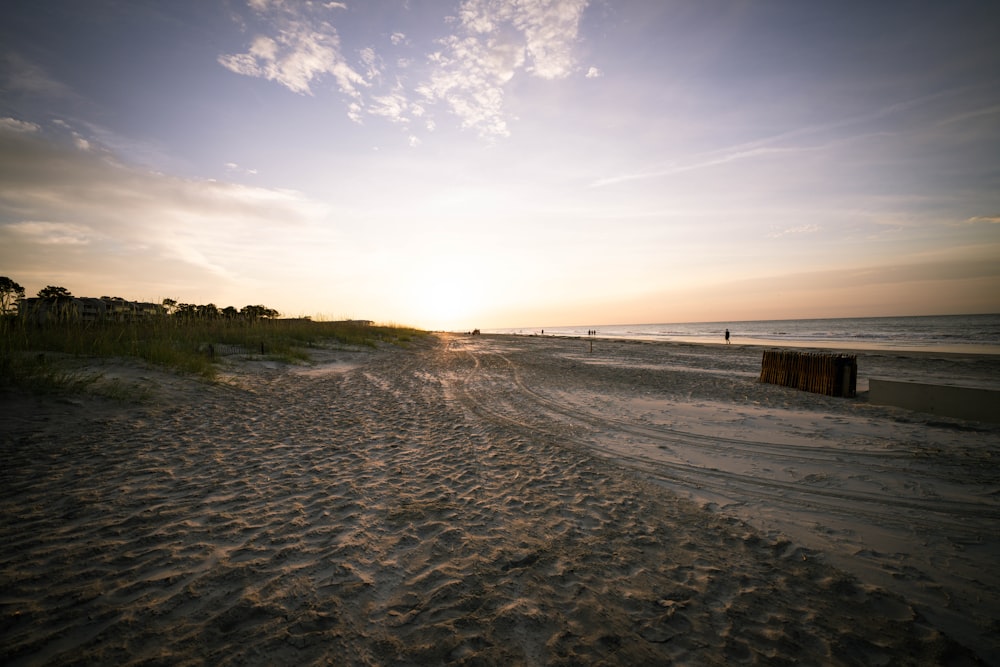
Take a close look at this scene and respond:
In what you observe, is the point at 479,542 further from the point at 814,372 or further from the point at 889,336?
the point at 889,336

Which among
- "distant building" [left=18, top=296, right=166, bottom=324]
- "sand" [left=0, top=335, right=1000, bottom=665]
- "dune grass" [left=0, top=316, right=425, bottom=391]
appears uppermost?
"distant building" [left=18, top=296, right=166, bottom=324]

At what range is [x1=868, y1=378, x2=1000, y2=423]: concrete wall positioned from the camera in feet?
26.5

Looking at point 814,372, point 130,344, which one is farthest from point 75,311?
point 814,372

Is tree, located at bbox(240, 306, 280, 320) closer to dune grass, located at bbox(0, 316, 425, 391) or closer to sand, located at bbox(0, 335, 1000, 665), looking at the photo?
dune grass, located at bbox(0, 316, 425, 391)

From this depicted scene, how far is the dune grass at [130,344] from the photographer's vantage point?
6.72 metres

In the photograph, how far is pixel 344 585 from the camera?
2.92 meters

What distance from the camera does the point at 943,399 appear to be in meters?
8.73

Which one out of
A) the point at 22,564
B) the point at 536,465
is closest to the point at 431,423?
the point at 536,465

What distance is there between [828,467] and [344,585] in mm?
6928

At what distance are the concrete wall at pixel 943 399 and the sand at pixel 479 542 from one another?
0.85m

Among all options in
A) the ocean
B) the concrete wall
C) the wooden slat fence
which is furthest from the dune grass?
the ocean

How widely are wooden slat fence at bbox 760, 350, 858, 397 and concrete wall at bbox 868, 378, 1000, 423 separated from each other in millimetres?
806

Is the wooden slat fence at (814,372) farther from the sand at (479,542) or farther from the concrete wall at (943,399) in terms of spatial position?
the sand at (479,542)

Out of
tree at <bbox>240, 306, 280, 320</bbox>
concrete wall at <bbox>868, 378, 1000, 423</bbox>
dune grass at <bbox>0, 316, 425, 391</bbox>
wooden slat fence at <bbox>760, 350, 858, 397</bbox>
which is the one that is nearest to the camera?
dune grass at <bbox>0, 316, 425, 391</bbox>
